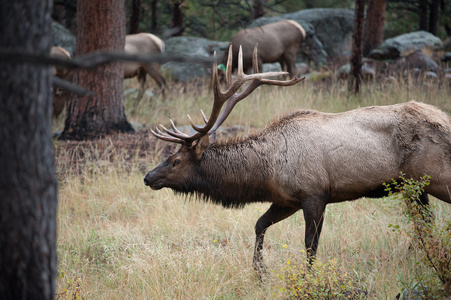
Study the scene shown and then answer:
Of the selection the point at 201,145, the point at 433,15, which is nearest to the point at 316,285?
the point at 201,145

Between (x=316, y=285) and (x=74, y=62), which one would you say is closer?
(x=74, y=62)

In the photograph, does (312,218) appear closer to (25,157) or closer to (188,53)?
(25,157)

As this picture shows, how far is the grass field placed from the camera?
4.35 metres

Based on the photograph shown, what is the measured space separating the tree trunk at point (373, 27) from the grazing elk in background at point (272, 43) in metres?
3.53

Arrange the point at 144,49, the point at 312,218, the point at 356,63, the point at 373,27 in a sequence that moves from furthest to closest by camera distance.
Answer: the point at 373,27 < the point at 144,49 < the point at 356,63 < the point at 312,218

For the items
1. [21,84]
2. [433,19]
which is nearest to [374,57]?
[433,19]

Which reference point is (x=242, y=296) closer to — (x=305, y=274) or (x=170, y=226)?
(x=305, y=274)

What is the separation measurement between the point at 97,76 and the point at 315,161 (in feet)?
19.3

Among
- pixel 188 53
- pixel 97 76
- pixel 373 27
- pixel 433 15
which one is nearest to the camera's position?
pixel 97 76

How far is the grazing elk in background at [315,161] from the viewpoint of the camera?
4.48m

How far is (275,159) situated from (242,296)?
1307 millimetres

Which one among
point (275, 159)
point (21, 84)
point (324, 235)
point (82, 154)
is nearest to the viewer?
point (21, 84)

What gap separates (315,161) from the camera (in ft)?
14.9

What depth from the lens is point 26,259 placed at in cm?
223
